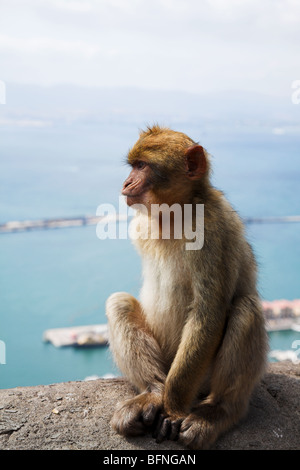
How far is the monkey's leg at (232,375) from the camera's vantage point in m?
2.27

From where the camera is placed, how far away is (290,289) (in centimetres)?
1215

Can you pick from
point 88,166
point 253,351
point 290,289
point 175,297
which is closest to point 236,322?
point 253,351

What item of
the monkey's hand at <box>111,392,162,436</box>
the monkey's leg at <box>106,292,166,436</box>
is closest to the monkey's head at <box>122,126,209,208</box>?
the monkey's leg at <box>106,292,166,436</box>

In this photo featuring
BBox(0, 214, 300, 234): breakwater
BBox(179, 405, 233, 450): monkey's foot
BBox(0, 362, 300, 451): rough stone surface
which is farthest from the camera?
BBox(0, 214, 300, 234): breakwater

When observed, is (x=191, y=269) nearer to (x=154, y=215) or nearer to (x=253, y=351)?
(x=154, y=215)

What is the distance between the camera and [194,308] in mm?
2305

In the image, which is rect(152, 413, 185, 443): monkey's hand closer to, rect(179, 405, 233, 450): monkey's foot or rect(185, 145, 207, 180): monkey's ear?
rect(179, 405, 233, 450): monkey's foot

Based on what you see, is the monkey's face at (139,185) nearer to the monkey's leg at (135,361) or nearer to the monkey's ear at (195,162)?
the monkey's ear at (195,162)

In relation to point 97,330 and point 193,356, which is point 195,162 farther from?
point 97,330

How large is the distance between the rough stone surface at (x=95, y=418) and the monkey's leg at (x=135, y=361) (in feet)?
0.31

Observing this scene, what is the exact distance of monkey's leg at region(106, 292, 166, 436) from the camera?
234 cm

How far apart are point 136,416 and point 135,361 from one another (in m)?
0.29

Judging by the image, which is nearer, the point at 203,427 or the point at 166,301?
the point at 203,427

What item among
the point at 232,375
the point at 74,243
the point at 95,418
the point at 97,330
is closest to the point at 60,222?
the point at 74,243
